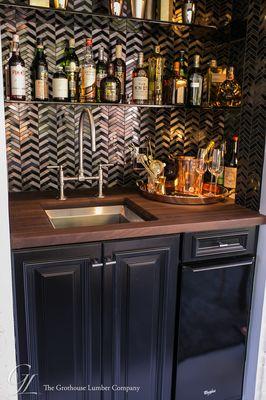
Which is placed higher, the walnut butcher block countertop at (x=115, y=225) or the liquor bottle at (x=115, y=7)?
the liquor bottle at (x=115, y=7)

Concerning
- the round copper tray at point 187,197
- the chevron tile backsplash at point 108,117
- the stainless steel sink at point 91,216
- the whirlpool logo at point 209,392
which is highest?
the chevron tile backsplash at point 108,117

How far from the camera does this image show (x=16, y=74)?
1.81 metres

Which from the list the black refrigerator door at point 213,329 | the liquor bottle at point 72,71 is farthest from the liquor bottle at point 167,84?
the black refrigerator door at point 213,329

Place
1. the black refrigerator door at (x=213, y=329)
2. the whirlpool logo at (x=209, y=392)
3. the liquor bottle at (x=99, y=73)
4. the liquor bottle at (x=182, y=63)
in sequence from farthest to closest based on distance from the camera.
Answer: the liquor bottle at (x=182, y=63) < the liquor bottle at (x=99, y=73) < the whirlpool logo at (x=209, y=392) < the black refrigerator door at (x=213, y=329)

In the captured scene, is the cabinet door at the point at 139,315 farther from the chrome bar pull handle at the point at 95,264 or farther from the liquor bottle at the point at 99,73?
the liquor bottle at the point at 99,73

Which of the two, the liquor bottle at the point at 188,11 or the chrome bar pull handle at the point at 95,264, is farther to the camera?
the liquor bottle at the point at 188,11

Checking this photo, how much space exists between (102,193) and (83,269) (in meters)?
0.67

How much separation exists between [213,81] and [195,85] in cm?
15

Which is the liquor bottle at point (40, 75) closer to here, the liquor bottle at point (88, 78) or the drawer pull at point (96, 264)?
the liquor bottle at point (88, 78)

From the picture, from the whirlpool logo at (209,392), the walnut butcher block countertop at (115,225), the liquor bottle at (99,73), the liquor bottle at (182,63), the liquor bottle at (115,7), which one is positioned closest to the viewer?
the walnut butcher block countertop at (115,225)

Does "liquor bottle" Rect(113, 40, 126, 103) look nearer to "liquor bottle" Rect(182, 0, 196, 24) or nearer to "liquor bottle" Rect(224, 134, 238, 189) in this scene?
"liquor bottle" Rect(182, 0, 196, 24)

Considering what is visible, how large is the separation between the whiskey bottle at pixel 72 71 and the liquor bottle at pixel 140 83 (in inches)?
12.1

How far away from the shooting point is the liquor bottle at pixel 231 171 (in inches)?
82.0

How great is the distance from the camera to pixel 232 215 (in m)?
1.69
